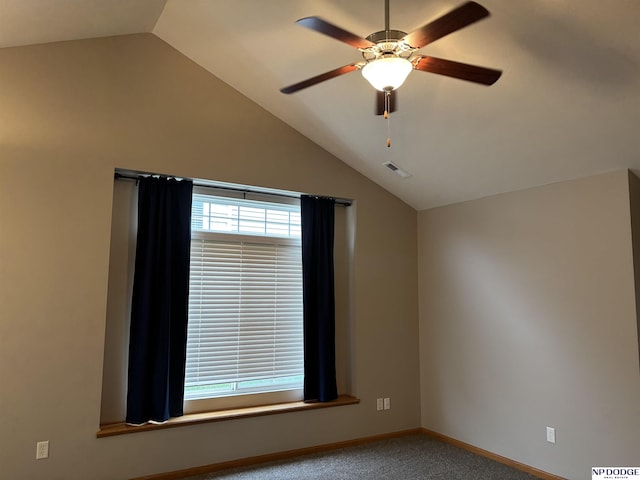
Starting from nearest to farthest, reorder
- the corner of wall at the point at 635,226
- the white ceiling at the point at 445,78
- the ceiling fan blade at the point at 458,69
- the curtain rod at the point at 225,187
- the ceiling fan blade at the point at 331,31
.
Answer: the ceiling fan blade at the point at 331,31, the ceiling fan blade at the point at 458,69, the white ceiling at the point at 445,78, the corner of wall at the point at 635,226, the curtain rod at the point at 225,187

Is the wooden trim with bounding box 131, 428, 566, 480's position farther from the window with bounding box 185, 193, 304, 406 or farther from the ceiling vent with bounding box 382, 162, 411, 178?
the ceiling vent with bounding box 382, 162, 411, 178

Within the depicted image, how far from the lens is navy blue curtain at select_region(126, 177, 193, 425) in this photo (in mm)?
3600

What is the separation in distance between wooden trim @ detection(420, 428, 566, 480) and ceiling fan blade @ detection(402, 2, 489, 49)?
352cm

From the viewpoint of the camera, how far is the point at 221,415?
385cm

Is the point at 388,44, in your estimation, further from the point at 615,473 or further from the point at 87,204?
the point at 615,473

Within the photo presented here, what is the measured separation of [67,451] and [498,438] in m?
3.59

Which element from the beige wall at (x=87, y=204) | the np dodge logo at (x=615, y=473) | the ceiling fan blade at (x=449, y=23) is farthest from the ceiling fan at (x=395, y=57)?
the np dodge logo at (x=615, y=473)

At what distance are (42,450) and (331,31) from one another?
11.1 feet

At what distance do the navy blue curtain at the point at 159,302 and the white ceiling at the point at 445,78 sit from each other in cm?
124

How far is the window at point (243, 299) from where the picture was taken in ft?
13.3

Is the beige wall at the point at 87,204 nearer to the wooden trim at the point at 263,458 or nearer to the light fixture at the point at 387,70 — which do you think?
the wooden trim at the point at 263,458

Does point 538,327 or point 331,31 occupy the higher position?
point 331,31

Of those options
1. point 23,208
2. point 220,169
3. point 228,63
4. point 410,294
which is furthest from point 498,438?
point 23,208

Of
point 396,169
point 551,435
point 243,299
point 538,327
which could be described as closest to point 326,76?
point 396,169
